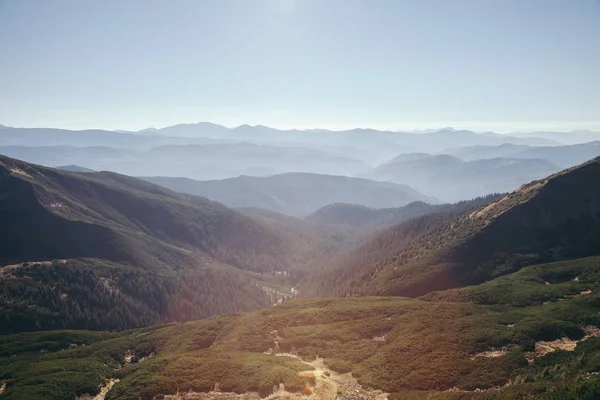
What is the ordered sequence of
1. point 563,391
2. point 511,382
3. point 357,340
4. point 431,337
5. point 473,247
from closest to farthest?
1. point 563,391
2. point 511,382
3. point 431,337
4. point 357,340
5. point 473,247

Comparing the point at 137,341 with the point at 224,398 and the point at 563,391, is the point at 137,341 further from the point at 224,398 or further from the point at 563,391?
the point at 563,391

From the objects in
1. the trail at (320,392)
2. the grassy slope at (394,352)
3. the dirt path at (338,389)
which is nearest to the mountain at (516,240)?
the grassy slope at (394,352)

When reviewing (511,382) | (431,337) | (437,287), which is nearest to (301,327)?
(431,337)

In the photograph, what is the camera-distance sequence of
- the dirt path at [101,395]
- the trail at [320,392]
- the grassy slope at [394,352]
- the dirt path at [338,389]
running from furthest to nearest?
the dirt path at [101,395], the trail at [320,392], the dirt path at [338,389], the grassy slope at [394,352]

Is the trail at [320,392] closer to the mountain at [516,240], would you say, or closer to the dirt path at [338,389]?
the dirt path at [338,389]

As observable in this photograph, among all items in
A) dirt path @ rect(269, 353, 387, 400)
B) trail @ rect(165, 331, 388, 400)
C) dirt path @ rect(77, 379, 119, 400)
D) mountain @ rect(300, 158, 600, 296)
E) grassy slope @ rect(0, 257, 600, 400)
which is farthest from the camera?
mountain @ rect(300, 158, 600, 296)

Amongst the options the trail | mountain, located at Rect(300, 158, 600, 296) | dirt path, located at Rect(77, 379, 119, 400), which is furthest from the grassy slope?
Result: mountain, located at Rect(300, 158, 600, 296)

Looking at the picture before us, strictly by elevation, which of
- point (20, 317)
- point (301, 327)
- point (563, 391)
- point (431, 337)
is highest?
point (563, 391)

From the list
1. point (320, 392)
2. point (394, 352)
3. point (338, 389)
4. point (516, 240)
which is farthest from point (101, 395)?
point (516, 240)

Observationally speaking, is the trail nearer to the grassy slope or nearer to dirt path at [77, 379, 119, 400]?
the grassy slope
